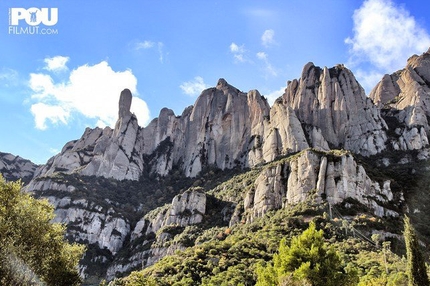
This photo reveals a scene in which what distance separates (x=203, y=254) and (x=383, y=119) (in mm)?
102948

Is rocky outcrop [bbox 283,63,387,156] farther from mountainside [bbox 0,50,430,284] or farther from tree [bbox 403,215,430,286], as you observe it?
tree [bbox 403,215,430,286]

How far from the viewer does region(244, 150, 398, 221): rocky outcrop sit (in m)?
93.0

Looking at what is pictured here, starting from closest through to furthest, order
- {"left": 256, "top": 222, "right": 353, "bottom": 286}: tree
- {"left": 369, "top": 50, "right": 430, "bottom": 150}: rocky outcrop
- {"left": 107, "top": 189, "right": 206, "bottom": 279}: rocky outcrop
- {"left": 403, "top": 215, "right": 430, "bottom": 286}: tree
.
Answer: {"left": 256, "top": 222, "right": 353, "bottom": 286}: tree, {"left": 403, "top": 215, "right": 430, "bottom": 286}: tree, {"left": 107, "top": 189, "right": 206, "bottom": 279}: rocky outcrop, {"left": 369, "top": 50, "right": 430, "bottom": 150}: rocky outcrop

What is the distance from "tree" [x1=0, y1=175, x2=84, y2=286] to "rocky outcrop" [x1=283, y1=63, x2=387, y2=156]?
125 meters

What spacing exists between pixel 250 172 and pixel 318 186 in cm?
4376

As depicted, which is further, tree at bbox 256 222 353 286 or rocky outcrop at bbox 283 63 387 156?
rocky outcrop at bbox 283 63 387 156

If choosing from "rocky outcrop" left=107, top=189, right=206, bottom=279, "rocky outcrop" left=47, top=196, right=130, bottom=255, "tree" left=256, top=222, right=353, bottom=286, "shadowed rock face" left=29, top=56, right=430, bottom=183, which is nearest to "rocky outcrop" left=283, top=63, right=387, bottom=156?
→ "shadowed rock face" left=29, top=56, right=430, bottom=183

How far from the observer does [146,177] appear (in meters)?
→ 189

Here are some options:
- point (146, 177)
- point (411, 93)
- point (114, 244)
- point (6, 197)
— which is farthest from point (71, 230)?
point (411, 93)

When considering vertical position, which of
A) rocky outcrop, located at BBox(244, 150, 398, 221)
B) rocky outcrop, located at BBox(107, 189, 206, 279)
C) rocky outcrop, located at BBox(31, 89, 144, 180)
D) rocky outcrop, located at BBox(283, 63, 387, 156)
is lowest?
rocky outcrop, located at BBox(107, 189, 206, 279)

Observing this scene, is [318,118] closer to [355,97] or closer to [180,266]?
Answer: [355,97]

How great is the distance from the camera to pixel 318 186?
3698 inches

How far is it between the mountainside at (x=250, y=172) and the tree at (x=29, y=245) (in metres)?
70.8

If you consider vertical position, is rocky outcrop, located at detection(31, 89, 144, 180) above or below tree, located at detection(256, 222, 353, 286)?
above
